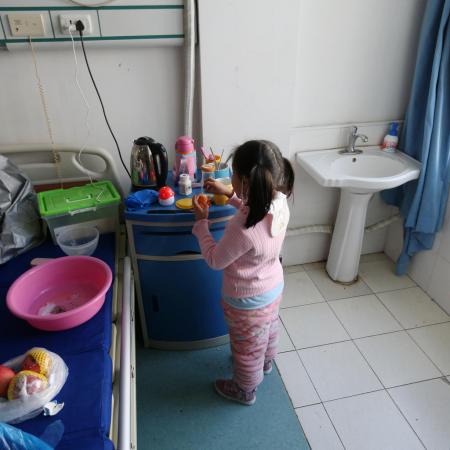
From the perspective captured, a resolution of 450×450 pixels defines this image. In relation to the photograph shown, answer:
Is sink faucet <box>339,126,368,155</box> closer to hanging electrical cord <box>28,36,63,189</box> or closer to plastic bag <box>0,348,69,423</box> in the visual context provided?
hanging electrical cord <box>28,36,63,189</box>

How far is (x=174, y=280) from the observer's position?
1.59m

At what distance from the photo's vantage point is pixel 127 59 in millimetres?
1622

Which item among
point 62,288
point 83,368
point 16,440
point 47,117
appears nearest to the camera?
point 16,440

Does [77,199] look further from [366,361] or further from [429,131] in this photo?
[429,131]

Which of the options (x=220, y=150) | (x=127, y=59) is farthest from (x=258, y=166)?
(x=127, y=59)

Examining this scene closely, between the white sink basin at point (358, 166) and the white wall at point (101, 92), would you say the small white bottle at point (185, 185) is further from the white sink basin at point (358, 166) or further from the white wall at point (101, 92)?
the white sink basin at point (358, 166)

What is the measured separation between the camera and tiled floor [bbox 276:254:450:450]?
1479 millimetres

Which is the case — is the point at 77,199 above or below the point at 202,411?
above

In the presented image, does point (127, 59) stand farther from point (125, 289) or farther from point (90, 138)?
point (125, 289)

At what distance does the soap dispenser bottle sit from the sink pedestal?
31 centimetres

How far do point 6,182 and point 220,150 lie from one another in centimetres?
Answer: 94

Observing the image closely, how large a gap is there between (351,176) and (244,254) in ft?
2.99

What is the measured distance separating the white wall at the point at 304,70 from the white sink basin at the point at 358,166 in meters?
0.09

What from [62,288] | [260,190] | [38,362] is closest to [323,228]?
[260,190]
